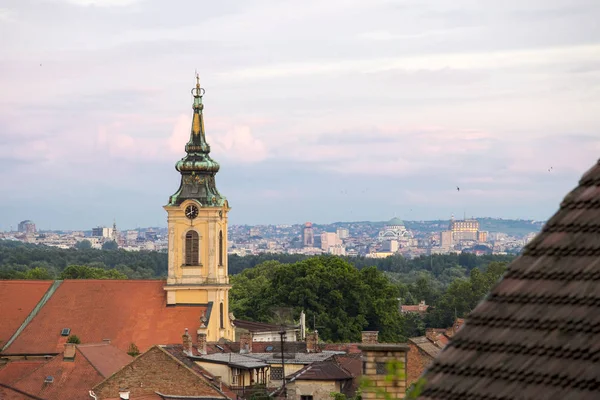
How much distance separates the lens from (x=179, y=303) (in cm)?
6888

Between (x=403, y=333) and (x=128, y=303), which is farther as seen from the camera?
(x=403, y=333)

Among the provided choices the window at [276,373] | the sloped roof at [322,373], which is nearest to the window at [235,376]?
the sloped roof at [322,373]

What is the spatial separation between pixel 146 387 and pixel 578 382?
38919mm

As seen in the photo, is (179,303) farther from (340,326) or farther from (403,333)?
(403,333)

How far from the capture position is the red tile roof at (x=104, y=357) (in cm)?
5266

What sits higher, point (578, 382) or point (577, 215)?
point (577, 215)

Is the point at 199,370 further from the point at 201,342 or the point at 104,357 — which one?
the point at 201,342

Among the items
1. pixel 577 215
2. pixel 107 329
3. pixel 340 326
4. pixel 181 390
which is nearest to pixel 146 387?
pixel 181 390

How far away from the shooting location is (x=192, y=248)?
69438 mm

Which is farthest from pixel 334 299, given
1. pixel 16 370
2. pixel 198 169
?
pixel 16 370

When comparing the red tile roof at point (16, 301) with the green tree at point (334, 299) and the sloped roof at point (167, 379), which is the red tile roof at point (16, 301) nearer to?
the sloped roof at point (167, 379)

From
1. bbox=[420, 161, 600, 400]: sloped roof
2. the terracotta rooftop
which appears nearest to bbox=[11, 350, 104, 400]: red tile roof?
the terracotta rooftop

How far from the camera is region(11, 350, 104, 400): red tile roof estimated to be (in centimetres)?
5069

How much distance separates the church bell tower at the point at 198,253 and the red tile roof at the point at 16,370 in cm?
896
